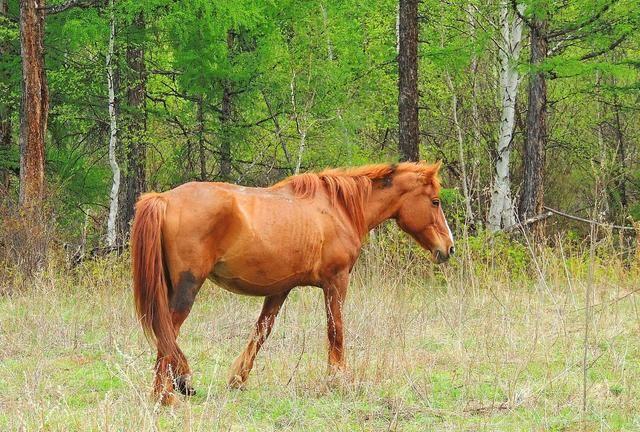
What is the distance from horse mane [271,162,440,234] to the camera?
638 centimetres

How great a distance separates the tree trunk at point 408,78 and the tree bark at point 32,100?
200 inches

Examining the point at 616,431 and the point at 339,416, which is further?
the point at 339,416

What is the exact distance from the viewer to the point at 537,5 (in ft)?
37.8

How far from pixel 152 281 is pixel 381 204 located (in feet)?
7.03

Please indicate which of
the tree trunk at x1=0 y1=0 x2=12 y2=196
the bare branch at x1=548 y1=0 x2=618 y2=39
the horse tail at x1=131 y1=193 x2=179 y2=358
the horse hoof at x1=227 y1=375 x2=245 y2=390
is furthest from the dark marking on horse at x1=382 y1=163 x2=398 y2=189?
the tree trunk at x1=0 y1=0 x2=12 y2=196

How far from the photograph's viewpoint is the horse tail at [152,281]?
5.36m

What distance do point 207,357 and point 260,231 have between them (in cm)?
174

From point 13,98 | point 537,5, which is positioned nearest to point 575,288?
point 537,5

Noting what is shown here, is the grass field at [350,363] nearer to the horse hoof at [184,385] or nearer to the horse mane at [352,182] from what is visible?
the horse hoof at [184,385]

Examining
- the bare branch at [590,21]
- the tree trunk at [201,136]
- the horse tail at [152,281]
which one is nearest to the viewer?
the horse tail at [152,281]

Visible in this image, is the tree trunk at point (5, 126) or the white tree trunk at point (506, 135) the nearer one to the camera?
the white tree trunk at point (506, 135)

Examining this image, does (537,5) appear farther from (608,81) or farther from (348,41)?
(608,81)

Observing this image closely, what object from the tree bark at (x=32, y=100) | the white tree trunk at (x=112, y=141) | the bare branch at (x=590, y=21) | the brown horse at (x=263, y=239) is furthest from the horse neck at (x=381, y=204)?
the white tree trunk at (x=112, y=141)

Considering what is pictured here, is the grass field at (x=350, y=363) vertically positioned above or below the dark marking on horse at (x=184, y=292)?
below
